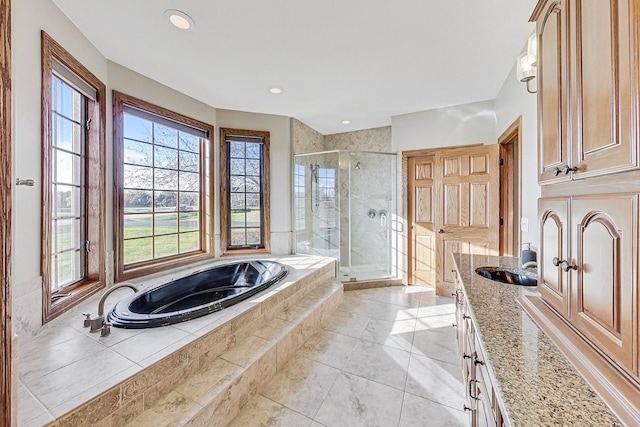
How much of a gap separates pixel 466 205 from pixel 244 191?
296cm

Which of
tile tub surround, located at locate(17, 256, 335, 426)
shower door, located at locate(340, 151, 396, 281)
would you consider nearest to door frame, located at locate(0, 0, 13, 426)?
tile tub surround, located at locate(17, 256, 335, 426)

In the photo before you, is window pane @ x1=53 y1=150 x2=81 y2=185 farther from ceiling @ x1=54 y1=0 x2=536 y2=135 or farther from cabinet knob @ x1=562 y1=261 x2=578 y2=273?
cabinet knob @ x1=562 y1=261 x2=578 y2=273

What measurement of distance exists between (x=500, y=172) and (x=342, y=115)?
2176 millimetres

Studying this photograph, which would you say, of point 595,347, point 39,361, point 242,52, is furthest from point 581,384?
point 242,52

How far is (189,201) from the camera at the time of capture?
10.6 ft

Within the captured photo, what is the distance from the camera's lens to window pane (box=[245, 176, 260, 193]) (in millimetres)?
3711

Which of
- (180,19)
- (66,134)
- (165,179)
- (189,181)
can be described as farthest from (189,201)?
(180,19)

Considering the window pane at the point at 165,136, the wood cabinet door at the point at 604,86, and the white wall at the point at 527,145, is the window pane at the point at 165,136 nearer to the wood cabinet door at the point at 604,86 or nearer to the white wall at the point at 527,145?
the wood cabinet door at the point at 604,86

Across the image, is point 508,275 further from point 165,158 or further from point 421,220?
point 165,158

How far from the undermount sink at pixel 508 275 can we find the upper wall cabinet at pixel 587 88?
3.53 ft

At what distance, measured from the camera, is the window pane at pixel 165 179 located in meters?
2.88

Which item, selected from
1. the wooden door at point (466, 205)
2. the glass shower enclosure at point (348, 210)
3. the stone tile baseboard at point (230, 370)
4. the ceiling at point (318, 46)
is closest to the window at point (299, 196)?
the glass shower enclosure at point (348, 210)

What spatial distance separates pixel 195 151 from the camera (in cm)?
331

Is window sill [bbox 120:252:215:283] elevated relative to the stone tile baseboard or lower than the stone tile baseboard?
elevated
